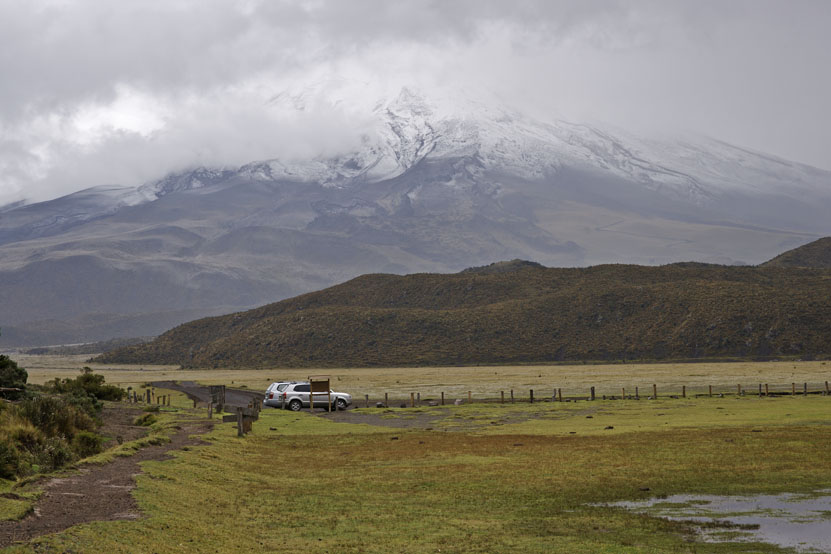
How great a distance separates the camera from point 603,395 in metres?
67.2

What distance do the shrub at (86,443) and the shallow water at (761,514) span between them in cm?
1632

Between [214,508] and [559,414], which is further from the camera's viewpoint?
[559,414]

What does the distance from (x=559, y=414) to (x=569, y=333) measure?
90448mm

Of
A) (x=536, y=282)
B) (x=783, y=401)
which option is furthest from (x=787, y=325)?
(x=783, y=401)

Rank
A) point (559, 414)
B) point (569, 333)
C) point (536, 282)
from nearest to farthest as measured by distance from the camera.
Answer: point (559, 414) < point (569, 333) < point (536, 282)

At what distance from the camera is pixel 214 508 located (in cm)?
1948

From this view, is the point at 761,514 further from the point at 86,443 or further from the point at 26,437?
the point at 26,437

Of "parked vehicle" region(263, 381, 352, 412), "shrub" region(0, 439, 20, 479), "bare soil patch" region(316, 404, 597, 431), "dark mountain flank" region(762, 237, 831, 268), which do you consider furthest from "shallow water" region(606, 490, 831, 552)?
"dark mountain flank" region(762, 237, 831, 268)

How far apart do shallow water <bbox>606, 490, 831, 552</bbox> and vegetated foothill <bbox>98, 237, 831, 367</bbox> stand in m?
104

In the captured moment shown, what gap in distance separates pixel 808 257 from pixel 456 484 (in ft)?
614

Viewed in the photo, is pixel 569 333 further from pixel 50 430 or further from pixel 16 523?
pixel 16 523

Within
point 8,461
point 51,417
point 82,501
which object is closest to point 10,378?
point 51,417

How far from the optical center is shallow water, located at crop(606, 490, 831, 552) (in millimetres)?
16578

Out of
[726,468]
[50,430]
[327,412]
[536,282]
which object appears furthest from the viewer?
[536,282]
